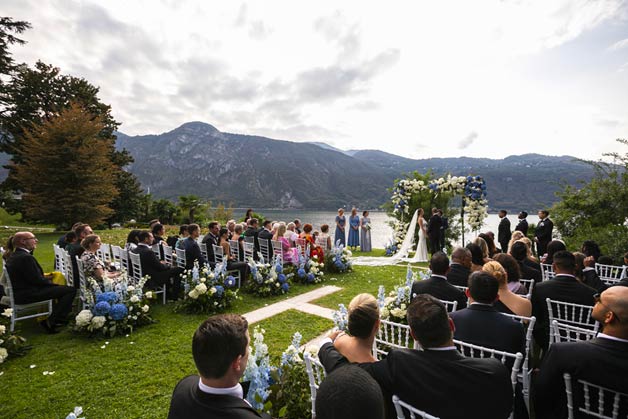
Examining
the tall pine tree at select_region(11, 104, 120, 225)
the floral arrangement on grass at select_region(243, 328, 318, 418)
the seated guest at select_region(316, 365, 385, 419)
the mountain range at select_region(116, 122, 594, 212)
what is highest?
the mountain range at select_region(116, 122, 594, 212)

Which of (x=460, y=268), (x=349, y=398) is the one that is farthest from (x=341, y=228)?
(x=349, y=398)

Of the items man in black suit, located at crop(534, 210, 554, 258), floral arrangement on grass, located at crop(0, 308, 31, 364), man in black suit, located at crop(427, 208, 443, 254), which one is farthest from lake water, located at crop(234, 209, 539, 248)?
floral arrangement on grass, located at crop(0, 308, 31, 364)

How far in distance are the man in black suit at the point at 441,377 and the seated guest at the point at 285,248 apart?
7.02 m

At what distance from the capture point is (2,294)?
4891 mm

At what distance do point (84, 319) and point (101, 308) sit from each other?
0.83 ft

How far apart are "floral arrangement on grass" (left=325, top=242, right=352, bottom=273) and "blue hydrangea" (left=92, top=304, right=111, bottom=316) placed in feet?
19.6

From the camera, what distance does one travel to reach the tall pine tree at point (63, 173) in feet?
61.7

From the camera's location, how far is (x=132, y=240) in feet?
22.1

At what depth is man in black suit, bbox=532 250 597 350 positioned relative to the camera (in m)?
3.28

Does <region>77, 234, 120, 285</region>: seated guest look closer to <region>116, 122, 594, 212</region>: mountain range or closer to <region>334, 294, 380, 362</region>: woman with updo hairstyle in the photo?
<region>334, 294, 380, 362</region>: woman with updo hairstyle

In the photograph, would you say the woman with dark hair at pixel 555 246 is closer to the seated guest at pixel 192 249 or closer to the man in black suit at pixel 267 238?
the man in black suit at pixel 267 238

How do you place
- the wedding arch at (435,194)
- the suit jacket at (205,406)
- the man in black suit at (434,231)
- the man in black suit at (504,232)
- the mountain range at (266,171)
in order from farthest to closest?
the mountain range at (266,171) → the wedding arch at (435,194) → the man in black suit at (434,231) → the man in black suit at (504,232) → the suit jacket at (205,406)

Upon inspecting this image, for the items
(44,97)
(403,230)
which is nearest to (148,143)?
(44,97)

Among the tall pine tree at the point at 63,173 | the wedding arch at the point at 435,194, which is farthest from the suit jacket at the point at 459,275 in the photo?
the tall pine tree at the point at 63,173
